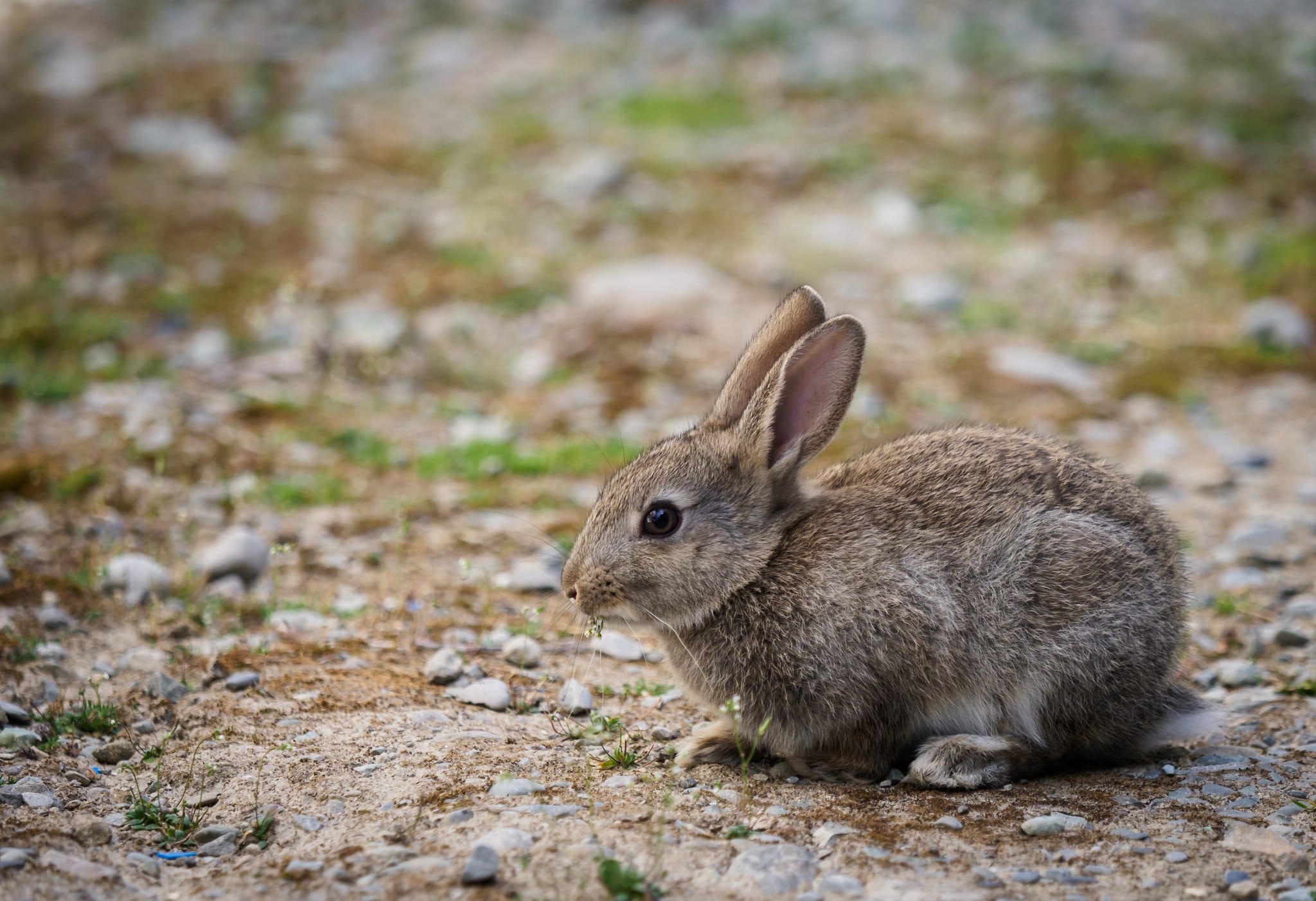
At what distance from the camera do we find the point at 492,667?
6012mm

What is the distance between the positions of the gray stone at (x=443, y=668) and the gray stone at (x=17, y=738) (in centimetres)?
162

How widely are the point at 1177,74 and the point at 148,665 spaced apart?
1422cm

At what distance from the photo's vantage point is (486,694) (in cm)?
566

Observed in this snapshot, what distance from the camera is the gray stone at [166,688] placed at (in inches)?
213

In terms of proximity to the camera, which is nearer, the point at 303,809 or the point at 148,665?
the point at 303,809

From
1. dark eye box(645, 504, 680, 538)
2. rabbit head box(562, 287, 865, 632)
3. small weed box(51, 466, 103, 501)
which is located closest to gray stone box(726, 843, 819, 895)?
rabbit head box(562, 287, 865, 632)

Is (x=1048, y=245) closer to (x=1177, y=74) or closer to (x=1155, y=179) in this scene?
(x=1155, y=179)

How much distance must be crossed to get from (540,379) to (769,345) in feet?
14.6

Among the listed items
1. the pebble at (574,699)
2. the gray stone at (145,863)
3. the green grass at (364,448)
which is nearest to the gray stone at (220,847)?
the gray stone at (145,863)

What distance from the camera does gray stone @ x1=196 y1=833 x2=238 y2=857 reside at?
4309mm

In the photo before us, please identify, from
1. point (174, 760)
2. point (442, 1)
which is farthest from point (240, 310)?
point (442, 1)

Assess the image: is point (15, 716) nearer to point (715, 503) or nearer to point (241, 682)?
point (241, 682)

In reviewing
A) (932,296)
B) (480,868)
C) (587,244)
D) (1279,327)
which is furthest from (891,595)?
(587,244)

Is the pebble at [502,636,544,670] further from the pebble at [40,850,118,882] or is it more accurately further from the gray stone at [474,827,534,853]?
the pebble at [40,850,118,882]
